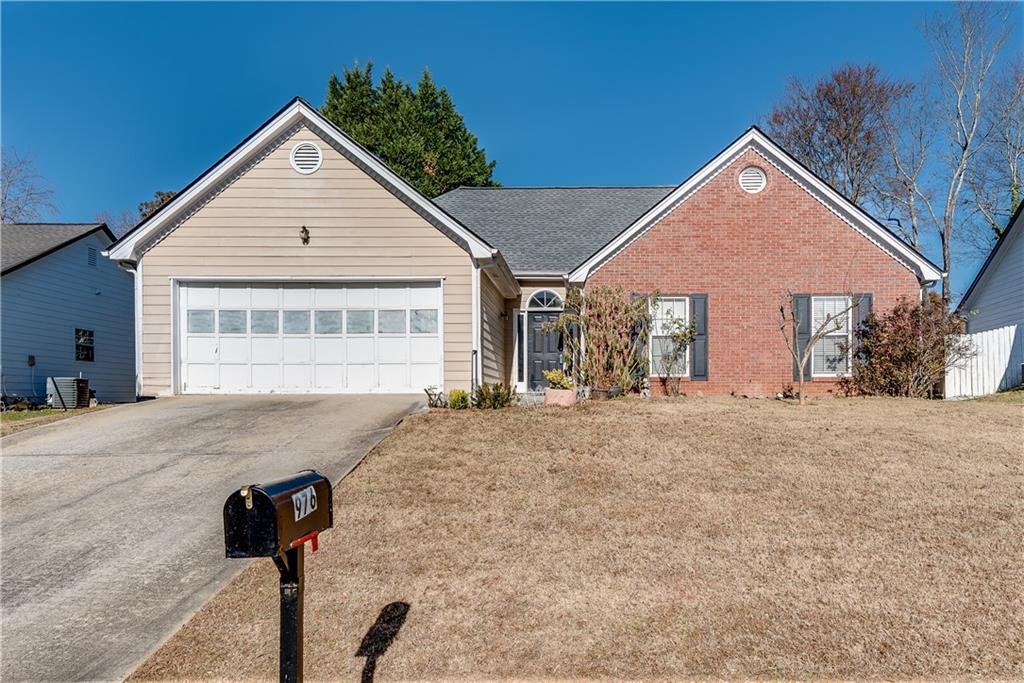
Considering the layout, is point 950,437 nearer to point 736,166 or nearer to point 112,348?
point 736,166

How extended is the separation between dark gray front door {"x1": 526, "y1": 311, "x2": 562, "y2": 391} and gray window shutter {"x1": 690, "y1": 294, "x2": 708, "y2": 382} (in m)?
3.61

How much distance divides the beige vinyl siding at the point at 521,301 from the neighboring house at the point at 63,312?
33.1 feet

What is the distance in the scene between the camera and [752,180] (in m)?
14.0

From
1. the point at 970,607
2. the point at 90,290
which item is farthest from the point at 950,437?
the point at 90,290

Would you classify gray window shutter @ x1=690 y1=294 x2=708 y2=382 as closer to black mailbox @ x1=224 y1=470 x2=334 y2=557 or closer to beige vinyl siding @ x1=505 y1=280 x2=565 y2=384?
beige vinyl siding @ x1=505 y1=280 x2=565 y2=384

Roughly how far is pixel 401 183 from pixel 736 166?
7157 mm

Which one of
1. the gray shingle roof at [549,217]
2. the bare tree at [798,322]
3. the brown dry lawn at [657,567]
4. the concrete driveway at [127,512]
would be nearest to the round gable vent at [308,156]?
the gray shingle roof at [549,217]

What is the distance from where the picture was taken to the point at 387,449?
26.3 feet

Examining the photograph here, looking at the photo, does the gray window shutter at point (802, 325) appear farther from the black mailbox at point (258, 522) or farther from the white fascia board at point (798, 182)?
the black mailbox at point (258, 522)

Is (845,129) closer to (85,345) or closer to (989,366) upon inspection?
(989,366)

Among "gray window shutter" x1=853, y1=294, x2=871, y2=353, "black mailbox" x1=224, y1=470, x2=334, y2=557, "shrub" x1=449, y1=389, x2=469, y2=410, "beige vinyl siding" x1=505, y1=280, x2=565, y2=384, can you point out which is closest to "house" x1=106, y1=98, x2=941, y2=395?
"gray window shutter" x1=853, y1=294, x2=871, y2=353

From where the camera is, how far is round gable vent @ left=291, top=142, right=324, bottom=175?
1296 cm

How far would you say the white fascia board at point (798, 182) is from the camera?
13727 mm

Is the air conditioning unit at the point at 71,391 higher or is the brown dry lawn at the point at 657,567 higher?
the air conditioning unit at the point at 71,391
